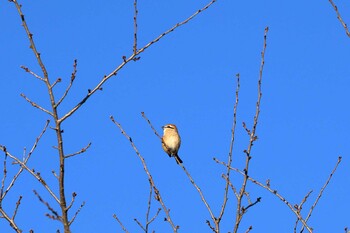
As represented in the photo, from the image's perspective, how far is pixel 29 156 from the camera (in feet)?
17.6

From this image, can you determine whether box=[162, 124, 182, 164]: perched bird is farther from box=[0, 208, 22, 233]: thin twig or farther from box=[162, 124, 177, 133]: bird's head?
box=[0, 208, 22, 233]: thin twig

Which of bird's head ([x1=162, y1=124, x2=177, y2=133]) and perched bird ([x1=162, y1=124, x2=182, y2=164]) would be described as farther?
bird's head ([x1=162, y1=124, x2=177, y2=133])

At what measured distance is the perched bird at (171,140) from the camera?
1192 centimetres

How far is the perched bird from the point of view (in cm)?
1192

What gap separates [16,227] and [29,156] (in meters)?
1.53

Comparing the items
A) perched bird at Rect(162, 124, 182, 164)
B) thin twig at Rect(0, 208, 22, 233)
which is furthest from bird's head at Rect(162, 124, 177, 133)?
thin twig at Rect(0, 208, 22, 233)

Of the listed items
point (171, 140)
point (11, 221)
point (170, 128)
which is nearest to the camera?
point (11, 221)

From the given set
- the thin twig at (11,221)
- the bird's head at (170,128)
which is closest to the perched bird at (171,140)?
the bird's head at (170,128)

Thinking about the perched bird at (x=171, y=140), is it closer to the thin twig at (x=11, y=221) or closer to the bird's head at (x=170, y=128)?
the bird's head at (x=170, y=128)

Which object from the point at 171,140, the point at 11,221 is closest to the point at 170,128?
the point at 171,140

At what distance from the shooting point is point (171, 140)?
12188 mm

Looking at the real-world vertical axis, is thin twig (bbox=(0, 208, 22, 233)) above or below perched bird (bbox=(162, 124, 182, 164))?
below

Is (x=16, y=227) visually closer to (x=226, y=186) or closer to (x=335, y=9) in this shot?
(x=226, y=186)

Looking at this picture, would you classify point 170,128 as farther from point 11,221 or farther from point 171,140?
point 11,221
